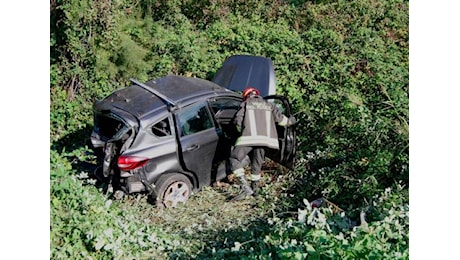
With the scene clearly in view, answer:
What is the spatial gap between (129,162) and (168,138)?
2.12 ft

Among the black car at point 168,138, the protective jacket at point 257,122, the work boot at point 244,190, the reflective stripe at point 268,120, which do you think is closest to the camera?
the black car at point 168,138

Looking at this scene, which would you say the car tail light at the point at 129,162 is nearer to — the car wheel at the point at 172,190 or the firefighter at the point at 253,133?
the car wheel at the point at 172,190

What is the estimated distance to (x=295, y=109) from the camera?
30.0 feet

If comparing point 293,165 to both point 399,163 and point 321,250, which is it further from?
point 321,250

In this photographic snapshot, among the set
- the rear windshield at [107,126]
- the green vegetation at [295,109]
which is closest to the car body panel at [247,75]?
the green vegetation at [295,109]

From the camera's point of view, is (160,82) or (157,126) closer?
(157,126)

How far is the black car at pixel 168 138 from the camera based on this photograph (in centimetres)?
639

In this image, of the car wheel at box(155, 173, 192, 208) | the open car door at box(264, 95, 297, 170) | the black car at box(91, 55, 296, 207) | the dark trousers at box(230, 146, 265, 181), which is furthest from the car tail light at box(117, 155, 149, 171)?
the open car door at box(264, 95, 297, 170)

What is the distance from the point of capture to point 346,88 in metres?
9.69

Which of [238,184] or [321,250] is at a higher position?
[321,250]

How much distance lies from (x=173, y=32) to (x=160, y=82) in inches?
147

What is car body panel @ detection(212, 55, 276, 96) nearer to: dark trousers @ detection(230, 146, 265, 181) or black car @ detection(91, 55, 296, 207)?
black car @ detection(91, 55, 296, 207)

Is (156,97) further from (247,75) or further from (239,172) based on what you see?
(247,75)

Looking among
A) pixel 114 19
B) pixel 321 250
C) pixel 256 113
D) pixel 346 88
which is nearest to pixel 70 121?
pixel 114 19
